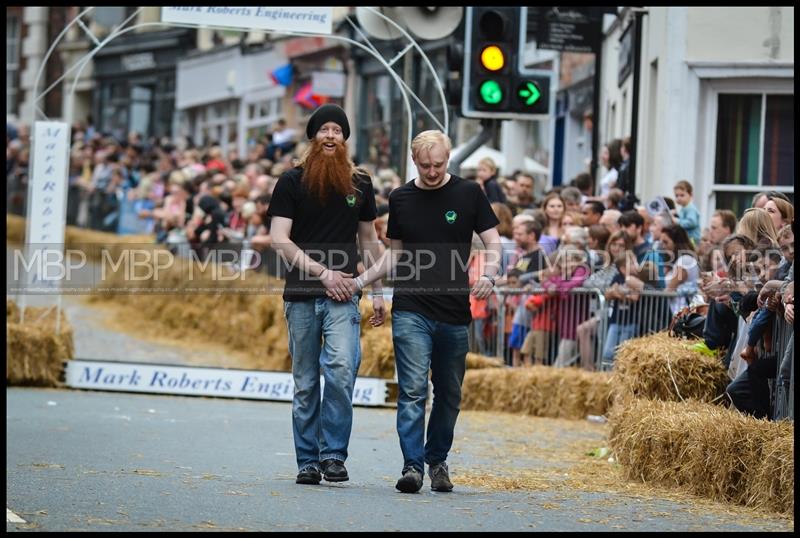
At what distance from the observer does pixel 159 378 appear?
17344 mm

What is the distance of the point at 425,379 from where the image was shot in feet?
31.7

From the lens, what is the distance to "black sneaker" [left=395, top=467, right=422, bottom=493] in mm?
9406

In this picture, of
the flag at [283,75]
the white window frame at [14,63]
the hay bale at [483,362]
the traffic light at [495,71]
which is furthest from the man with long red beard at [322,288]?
the white window frame at [14,63]

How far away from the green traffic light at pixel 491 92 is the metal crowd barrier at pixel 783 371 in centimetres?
528

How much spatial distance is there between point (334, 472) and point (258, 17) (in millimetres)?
7586

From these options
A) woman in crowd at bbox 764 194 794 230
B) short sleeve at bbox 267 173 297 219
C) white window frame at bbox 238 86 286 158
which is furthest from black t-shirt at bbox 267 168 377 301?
white window frame at bbox 238 86 286 158

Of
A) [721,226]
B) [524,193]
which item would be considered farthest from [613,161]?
[721,226]

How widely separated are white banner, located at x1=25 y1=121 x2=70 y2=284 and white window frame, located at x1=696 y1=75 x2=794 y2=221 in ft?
24.4

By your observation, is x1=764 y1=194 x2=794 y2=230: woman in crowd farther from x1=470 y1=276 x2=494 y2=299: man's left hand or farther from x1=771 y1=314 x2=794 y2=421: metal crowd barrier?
x1=470 y1=276 x2=494 y2=299: man's left hand

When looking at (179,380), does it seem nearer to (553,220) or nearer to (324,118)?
(553,220)

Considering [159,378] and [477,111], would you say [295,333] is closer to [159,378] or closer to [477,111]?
[477,111]

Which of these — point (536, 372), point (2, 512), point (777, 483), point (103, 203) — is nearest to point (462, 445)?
point (536, 372)

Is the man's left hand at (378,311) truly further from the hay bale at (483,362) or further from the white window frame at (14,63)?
the white window frame at (14,63)

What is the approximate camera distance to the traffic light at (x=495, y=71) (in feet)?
50.6
